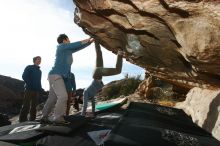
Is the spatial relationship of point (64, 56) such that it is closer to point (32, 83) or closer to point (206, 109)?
point (32, 83)

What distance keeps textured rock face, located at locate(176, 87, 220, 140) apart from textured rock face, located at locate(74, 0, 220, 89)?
0.35 metres

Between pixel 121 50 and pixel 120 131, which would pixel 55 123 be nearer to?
pixel 120 131

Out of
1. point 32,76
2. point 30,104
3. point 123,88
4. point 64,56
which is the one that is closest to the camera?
point 64,56

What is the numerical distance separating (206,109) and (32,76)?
4.80m

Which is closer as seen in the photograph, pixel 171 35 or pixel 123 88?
pixel 171 35

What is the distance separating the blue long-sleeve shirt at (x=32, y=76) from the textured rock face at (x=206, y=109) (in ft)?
14.6

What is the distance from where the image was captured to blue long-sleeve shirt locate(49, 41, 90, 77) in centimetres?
714

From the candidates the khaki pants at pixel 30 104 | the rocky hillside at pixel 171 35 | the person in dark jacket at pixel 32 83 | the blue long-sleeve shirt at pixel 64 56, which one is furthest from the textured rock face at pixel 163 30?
the khaki pants at pixel 30 104

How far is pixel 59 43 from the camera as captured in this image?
7.55 m

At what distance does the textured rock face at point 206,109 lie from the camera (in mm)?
6865

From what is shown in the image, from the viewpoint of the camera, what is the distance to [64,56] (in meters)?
7.23

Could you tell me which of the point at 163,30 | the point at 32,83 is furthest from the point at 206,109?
the point at 32,83

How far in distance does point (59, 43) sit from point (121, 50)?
3161mm

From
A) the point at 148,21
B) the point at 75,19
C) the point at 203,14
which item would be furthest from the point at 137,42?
the point at 203,14
